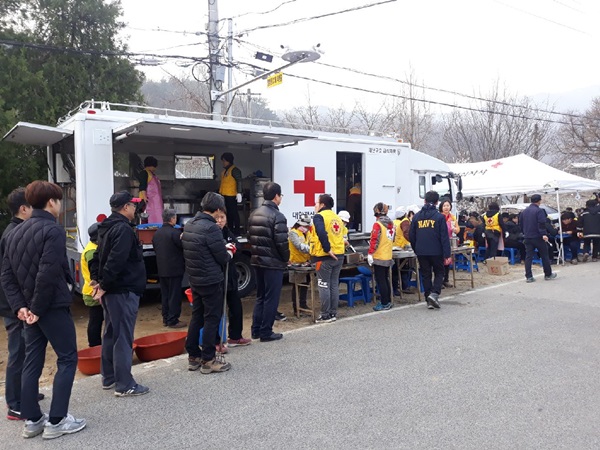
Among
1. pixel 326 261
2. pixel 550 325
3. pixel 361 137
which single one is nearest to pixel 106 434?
pixel 326 261

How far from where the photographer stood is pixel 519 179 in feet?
51.4

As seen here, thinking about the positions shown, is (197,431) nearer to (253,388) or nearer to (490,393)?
(253,388)

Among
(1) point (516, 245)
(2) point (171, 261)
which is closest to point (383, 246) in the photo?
(2) point (171, 261)

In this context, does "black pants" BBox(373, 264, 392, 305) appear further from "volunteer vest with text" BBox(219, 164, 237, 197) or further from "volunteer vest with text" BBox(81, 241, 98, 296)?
"volunteer vest with text" BBox(81, 241, 98, 296)

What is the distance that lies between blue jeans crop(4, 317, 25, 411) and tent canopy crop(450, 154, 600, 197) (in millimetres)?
13689

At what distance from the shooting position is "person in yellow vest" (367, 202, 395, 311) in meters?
8.03

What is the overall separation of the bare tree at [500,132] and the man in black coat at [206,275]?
27.6m

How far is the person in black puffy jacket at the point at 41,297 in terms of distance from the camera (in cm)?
369

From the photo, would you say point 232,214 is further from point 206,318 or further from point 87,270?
point 206,318

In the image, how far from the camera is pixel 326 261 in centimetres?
723

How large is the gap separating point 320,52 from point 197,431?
945 cm

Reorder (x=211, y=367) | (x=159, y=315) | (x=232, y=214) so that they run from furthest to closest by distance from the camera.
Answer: (x=232, y=214) → (x=159, y=315) → (x=211, y=367)

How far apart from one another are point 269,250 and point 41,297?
2.99 metres

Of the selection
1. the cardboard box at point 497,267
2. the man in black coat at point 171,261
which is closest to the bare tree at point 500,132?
the cardboard box at point 497,267
